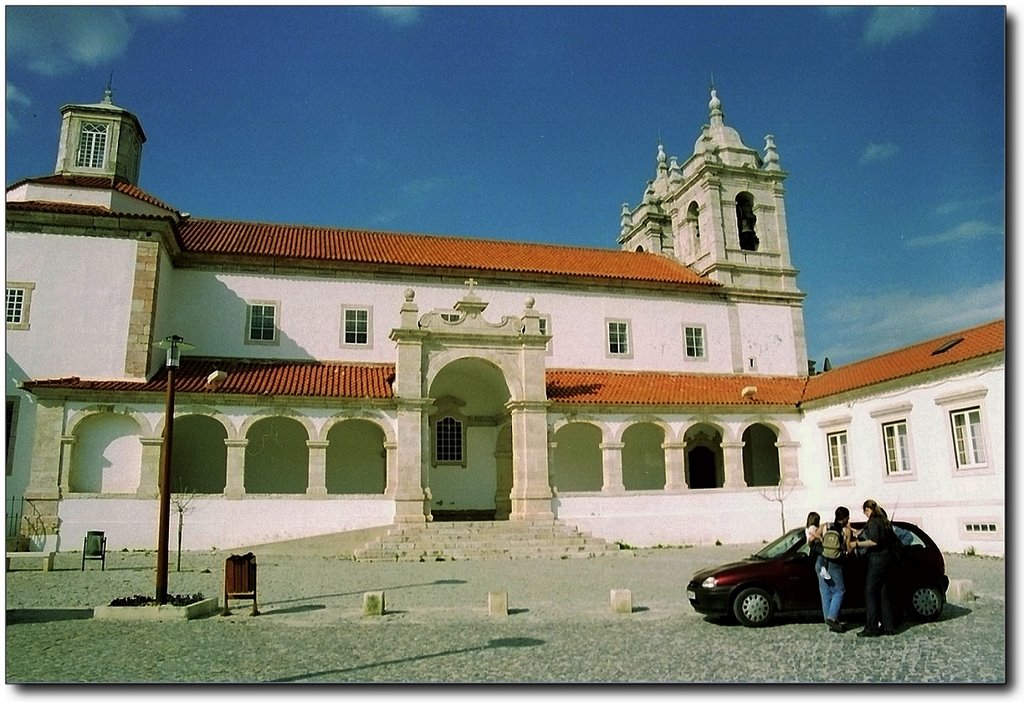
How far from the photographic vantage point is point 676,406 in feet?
61.4

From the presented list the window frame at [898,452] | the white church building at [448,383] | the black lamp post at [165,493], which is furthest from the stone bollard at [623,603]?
the window frame at [898,452]

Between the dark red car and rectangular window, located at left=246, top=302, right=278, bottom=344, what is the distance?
46.8 feet

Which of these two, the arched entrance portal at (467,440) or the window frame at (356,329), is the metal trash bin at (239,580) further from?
the window frame at (356,329)

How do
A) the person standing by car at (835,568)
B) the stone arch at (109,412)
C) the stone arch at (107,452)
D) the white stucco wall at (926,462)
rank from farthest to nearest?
1. the stone arch at (107,452)
2. the stone arch at (109,412)
3. the white stucco wall at (926,462)
4. the person standing by car at (835,568)

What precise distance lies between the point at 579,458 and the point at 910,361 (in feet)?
26.9

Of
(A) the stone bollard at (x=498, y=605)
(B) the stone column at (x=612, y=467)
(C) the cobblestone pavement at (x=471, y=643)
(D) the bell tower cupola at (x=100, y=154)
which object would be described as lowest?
(C) the cobblestone pavement at (x=471, y=643)

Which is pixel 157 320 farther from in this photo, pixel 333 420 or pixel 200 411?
pixel 333 420

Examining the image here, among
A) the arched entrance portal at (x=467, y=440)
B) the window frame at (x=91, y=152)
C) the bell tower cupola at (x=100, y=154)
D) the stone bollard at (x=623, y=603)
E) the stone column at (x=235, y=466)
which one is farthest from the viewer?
the arched entrance portal at (x=467, y=440)

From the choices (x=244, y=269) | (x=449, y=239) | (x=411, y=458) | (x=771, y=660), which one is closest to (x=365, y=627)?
(x=771, y=660)

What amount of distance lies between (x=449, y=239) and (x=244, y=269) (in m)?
6.51

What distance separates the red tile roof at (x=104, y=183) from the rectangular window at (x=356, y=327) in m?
4.86

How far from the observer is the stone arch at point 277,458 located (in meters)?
17.2

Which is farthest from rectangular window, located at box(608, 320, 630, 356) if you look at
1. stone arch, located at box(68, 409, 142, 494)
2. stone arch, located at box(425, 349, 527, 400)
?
stone arch, located at box(68, 409, 142, 494)

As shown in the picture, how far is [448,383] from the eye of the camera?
1950 centimetres
